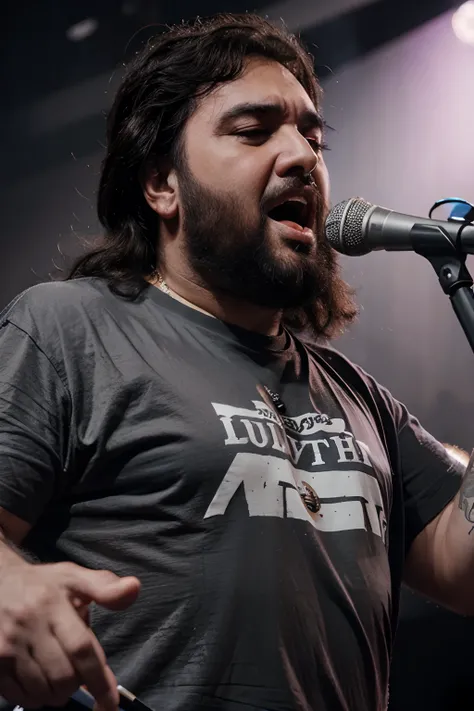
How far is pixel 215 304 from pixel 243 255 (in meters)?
0.10

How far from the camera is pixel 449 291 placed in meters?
1.01

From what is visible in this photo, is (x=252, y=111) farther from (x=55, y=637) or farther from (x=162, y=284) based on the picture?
(x=55, y=637)

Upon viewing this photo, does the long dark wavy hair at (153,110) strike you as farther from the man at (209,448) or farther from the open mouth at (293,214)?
the open mouth at (293,214)

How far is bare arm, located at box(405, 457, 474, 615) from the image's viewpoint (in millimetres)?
1405

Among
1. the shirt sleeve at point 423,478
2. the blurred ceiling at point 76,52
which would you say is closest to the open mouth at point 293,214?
the shirt sleeve at point 423,478

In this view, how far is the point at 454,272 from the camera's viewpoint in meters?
1.00

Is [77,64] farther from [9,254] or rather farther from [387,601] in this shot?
[387,601]

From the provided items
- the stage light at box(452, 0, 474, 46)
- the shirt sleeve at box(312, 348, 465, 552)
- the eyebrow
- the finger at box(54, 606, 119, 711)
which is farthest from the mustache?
the stage light at box(452, 0, 474, 46)

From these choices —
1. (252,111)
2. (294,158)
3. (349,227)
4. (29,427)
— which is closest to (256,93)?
(252,111)

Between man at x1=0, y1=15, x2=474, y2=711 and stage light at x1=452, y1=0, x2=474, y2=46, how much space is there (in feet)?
2.26

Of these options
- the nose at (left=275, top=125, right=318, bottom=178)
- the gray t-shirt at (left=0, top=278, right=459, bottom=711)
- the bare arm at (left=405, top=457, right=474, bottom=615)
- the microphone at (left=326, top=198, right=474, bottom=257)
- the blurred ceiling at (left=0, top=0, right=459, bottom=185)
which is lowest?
the bare arm at (left=405, top=457, right=474, bottom=615)

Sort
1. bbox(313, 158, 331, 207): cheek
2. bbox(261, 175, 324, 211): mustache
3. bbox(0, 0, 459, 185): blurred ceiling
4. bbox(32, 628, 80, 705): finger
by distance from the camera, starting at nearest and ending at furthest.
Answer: bbox(32, 628, 80, 705): finger → bbox(261, 175, 324, 211): mustache → bbox(313, 158, 331, 207): cheek → bbox(0, 0, 459, 185): blurred ceiling

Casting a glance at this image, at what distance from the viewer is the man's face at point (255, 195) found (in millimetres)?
1408

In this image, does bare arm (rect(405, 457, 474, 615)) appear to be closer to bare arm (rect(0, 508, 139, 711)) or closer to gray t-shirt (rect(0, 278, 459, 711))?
gray t-shirt (rect(0, 278, 459, 711))
